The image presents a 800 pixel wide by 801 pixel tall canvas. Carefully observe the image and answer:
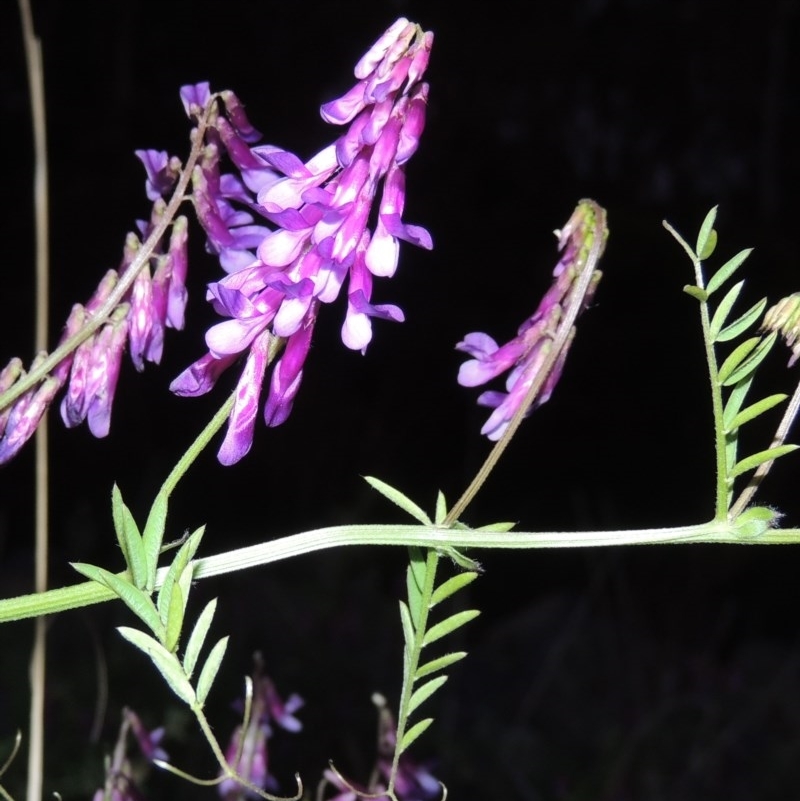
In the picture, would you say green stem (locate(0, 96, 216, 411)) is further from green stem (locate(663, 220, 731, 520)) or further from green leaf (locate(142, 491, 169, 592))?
green stem (locate(663, 220, 731, 520))

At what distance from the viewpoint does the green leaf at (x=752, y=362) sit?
0.65m

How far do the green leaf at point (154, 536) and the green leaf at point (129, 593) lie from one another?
15 millimetres

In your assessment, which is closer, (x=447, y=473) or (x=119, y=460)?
(x=119, y=460)

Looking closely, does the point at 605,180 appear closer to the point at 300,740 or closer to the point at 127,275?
the point at 300,740

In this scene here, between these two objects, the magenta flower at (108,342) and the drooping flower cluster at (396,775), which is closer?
the magenta flower at (108,342)

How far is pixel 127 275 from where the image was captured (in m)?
0.66

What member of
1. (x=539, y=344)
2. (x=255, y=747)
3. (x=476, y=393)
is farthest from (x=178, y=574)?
(x=476, y=393)

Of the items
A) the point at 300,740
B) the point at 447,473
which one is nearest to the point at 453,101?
the point at 447,473

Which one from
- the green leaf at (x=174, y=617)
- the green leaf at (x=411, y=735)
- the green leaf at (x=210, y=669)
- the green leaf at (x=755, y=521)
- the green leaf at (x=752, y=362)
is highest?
the green leaf at (x=752, y=362)

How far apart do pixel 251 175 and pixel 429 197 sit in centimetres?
263

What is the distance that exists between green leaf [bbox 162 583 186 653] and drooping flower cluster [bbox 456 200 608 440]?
0.23 metres

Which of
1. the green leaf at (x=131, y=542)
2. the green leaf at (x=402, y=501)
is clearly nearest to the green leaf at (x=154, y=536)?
the green leaf at (x=131, y=542)

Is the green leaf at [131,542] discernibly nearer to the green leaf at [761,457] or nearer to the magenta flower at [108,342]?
the magenta flower at [108,342]

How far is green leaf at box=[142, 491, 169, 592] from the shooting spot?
608mm
